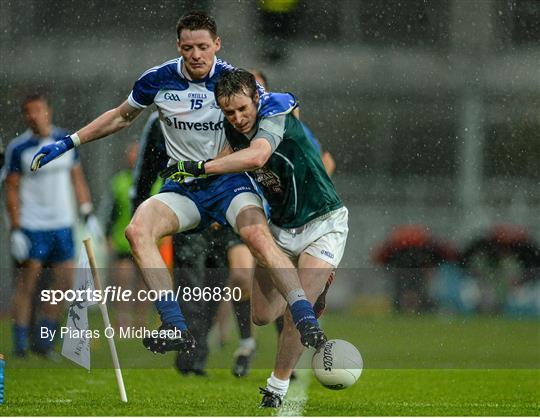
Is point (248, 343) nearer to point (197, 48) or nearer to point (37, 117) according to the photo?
point (197, 48)

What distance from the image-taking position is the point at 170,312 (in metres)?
6.95

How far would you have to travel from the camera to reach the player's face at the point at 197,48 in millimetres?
7062

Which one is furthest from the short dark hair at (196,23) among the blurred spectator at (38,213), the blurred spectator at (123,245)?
the blurred spectator at (123,245)

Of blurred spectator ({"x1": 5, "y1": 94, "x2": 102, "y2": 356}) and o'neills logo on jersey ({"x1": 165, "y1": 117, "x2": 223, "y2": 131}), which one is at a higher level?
o'neills logo on jersey ({"x1": 165, "y1": 117, "x2": 223, "y2": 131})

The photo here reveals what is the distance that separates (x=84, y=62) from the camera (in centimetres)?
1380

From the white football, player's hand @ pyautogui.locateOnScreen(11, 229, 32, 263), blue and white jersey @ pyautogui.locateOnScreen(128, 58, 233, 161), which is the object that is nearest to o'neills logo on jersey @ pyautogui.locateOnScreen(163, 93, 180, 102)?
blue and white jersey @ pyautogui.locateOnScreen(128, 58, 233, 161)

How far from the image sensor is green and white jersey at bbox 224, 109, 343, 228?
6988mm

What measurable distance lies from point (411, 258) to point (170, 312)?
8.40m

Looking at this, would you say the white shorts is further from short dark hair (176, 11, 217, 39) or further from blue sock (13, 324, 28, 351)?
blue sock (13, 324, 28, 351)

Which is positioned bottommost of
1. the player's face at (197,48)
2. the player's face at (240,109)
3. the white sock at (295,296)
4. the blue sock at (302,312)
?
the blue sock at (302,312)

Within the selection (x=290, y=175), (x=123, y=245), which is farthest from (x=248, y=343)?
(x=123, y=245)

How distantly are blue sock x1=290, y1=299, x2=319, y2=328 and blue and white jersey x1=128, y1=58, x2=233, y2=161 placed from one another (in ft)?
3.12

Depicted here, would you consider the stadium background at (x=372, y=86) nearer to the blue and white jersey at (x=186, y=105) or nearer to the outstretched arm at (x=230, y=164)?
the blue and white jersey at (x=186, y=105)

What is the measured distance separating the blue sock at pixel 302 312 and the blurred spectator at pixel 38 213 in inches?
113
